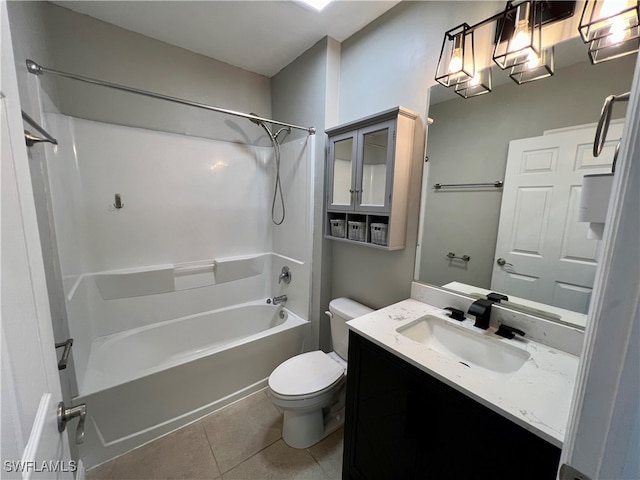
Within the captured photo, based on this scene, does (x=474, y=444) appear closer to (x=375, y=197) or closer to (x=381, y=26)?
(x=375, y=197)

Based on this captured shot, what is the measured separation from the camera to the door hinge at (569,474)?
406mm

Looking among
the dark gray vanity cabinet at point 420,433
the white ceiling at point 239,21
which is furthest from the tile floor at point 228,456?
the white ceiling at point 239,21

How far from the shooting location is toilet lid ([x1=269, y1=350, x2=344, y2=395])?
1.43 metres

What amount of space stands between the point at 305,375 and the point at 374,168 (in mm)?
1325

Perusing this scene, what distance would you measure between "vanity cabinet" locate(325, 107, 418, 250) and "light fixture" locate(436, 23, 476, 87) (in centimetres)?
24

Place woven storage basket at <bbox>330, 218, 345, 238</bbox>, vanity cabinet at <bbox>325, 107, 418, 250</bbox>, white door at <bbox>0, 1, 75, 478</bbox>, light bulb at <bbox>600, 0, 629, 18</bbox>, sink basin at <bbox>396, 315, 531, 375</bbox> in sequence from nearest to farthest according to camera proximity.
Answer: white door at <bbox>0, 1, 75, 478</bbox> → light bulb at <bbox>600, 0, 629, 18</bbox> → sink basin at <bbox>396, 315, 531, 375</bbox> → vanity cabinet at <bbox>325, 107, 418, 250</bbox> → woven storage basket at <bbox>330, 218, 345, 238</bbox>

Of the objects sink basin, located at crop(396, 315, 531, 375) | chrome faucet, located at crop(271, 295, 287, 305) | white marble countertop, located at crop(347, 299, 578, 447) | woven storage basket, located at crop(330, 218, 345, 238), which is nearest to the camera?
white marble countertop, located at crop(347, 299, 578, 447)

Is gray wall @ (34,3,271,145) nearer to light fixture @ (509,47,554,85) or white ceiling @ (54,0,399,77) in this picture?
white ceiling @ (54,0,399,77)

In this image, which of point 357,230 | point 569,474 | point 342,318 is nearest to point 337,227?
point 357,230

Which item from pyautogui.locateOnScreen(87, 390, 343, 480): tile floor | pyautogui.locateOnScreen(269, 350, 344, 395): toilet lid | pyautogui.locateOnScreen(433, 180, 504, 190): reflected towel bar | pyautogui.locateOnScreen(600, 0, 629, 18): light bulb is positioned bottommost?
pyautogui.locateOnScreen(87, 390, 343, 480): tile floor

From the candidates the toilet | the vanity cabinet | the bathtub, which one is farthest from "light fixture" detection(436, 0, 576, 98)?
the bathtub

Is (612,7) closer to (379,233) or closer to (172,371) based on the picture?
(379,233)

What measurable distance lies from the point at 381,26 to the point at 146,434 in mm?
2876

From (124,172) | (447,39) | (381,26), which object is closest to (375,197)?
(447,39)
